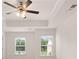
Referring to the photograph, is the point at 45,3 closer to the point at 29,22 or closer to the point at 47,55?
the point at 29,22

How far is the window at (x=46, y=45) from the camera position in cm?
633

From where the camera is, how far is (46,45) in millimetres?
6375

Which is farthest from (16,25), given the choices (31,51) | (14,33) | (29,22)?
(31,51)

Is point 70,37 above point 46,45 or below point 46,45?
above

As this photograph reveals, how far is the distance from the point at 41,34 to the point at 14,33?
1601 millimetres

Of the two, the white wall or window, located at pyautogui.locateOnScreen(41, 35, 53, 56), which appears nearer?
the white wall

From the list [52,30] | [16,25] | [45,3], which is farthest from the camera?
[52,30]

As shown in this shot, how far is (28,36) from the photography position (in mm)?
7508

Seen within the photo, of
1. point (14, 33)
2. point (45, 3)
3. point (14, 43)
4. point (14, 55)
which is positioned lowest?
point (14, 55)

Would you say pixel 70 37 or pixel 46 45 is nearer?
pixel 70 37

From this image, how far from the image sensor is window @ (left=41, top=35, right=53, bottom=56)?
6328mm

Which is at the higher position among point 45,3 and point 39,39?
point 45,3

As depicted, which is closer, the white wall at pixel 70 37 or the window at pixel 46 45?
the white wall at pixel 70 37

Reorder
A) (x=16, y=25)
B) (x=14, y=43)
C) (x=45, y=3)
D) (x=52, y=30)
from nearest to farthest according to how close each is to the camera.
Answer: (x=45, y=3) → (x=16, y=25) → (x=52, y=30) → (x=14, y=43)
